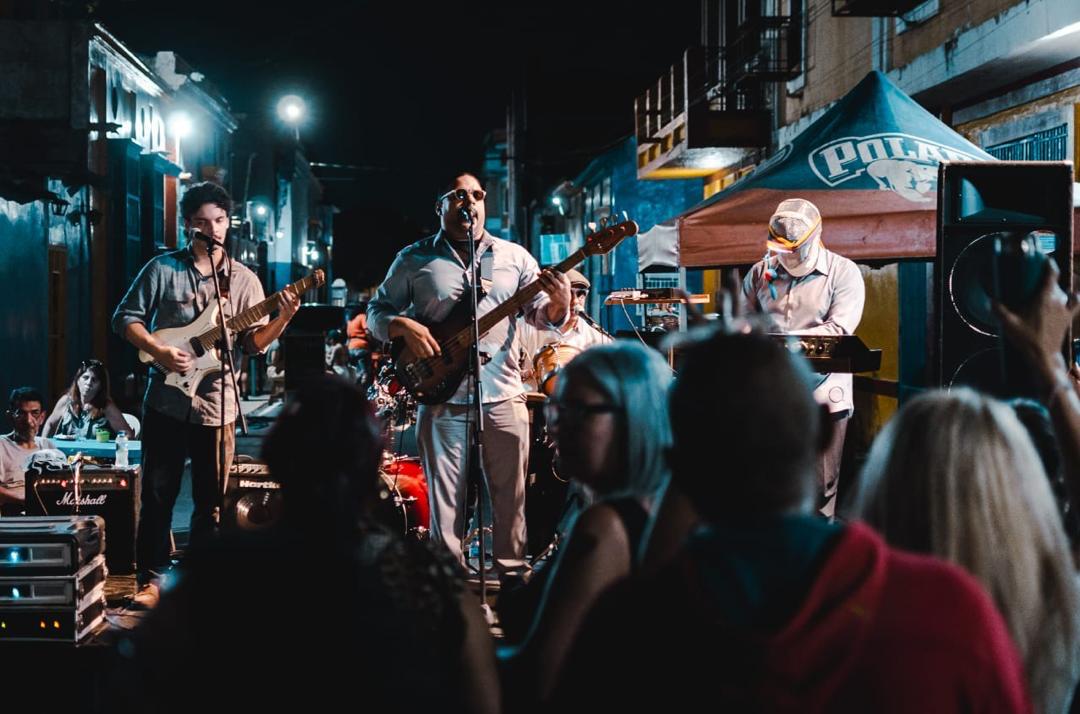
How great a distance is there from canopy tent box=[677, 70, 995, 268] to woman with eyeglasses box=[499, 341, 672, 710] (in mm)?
5499

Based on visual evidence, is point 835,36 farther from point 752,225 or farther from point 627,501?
point 627,501

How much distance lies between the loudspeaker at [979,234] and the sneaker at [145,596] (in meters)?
4.35

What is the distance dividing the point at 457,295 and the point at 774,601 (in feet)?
16.3

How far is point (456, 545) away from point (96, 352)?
16299 mm

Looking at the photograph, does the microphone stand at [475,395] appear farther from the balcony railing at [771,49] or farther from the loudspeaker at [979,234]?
the balcony railing at [771,49]

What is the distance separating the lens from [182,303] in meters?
6.94

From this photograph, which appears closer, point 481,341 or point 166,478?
point 481,341

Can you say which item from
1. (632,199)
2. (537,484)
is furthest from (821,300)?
(632,199)

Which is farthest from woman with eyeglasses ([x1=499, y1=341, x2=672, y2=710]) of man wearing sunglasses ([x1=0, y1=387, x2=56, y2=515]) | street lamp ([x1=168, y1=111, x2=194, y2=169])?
street lamp ([x1=168, y1=111, x2=194, y2=169])

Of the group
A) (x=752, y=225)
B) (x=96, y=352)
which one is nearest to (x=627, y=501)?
(x=752, y=225)

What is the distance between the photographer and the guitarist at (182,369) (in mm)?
6742

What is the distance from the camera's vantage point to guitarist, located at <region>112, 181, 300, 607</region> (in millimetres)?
6742

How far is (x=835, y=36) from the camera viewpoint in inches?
578

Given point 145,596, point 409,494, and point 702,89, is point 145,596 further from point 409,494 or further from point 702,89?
point 702,89
